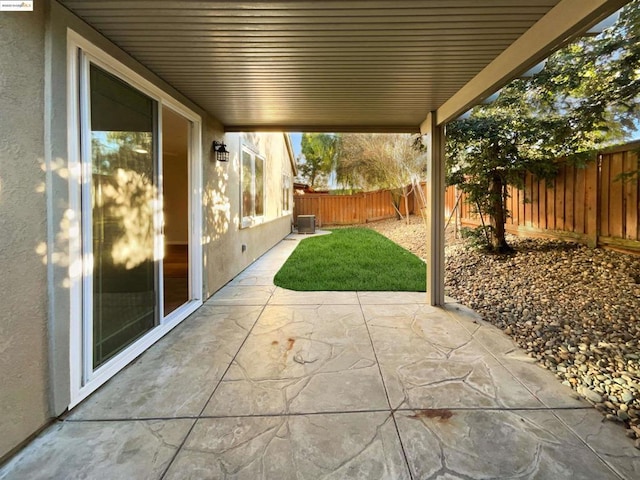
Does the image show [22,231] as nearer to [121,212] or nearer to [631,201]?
[121,212]

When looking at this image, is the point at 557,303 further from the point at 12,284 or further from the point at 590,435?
the point at 12,284

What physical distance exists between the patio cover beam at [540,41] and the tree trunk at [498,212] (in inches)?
129

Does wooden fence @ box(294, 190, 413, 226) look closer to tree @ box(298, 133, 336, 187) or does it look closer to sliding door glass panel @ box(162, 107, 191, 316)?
tree @ box(298, 133, 336, 187)

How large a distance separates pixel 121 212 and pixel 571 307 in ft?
16.7

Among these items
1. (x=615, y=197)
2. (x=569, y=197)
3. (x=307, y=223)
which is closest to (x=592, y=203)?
(x=615, y=197)

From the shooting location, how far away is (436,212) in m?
4.65

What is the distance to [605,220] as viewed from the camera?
5.05m

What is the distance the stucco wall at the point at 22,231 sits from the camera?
1.79 metres

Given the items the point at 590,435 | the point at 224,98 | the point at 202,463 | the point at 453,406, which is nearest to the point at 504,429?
the point at 453,406

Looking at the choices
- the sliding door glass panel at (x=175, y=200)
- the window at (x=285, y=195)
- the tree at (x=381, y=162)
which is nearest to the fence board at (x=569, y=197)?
the tree at (x=381, y=162)

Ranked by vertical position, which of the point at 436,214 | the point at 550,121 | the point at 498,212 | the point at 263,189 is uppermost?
the point at 550,121

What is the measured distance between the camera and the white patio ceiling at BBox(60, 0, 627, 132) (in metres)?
2.21

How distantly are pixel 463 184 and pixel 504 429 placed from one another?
17.9 feet

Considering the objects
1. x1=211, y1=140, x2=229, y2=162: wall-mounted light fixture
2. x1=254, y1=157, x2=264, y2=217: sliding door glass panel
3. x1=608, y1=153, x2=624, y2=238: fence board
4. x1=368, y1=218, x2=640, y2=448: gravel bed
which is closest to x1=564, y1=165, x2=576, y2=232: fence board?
x1=368, y1=218, x2=640, y2=448: gravel bed
